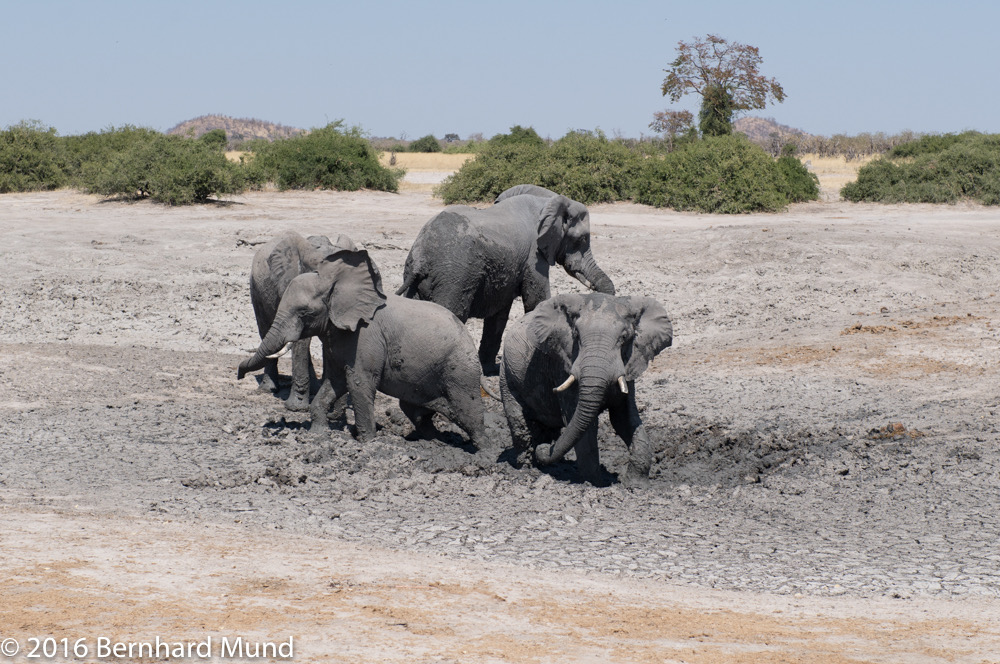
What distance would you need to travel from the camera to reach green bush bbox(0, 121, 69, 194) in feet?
98.4

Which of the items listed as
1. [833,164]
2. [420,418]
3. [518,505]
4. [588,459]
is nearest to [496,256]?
[420,418]

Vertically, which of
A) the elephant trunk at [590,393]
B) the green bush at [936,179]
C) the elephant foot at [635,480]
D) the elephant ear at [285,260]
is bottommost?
the elephant foot at [635,480]

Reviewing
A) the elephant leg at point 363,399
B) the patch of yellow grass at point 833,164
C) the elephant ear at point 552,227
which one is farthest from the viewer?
the patch of yellow grass at point 833,164

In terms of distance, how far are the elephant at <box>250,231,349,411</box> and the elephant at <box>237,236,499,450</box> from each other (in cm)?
73

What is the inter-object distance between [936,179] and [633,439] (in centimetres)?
2328

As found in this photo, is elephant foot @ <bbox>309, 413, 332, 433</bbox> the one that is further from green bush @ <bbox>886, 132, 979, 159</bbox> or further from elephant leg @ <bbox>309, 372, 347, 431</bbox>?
green bush @ <bbox>886, 132, 979, 159</bbox>

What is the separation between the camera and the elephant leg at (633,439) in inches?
344

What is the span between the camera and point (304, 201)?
27.8 m

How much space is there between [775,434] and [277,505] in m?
4.45

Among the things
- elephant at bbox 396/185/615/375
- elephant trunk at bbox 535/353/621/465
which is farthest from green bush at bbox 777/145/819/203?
elephant trunk at bbox 535/353/621/465

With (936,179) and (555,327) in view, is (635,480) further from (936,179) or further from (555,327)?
(936,179)

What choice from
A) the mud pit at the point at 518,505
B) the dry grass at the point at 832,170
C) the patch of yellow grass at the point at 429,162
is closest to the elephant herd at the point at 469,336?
the mud pit at the point at 518,505

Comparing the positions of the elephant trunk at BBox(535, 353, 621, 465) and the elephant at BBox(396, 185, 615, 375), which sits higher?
the elephant at BBox(396, 185, 615, 375)

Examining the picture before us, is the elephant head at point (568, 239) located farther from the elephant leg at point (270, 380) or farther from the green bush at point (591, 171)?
the green bush at point (591, 171)
